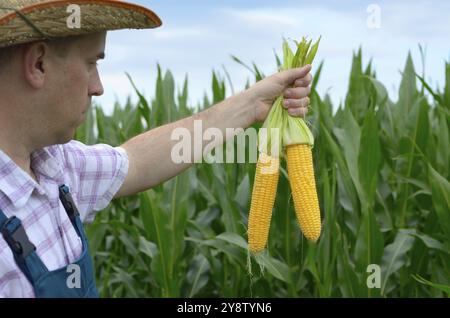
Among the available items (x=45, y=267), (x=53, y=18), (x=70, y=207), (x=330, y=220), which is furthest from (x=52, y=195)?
(x=330, y=220)

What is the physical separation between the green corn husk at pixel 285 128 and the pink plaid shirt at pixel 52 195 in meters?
0.58

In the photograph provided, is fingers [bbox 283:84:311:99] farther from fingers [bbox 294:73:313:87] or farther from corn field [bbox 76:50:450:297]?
corn field [bbox 76:50:450:297]

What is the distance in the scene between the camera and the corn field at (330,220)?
312 cm

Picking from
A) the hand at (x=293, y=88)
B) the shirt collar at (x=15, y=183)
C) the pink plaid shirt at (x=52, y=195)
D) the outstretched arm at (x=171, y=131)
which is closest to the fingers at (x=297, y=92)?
the hand at (x=293, y=88)

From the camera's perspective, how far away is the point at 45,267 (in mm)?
1994

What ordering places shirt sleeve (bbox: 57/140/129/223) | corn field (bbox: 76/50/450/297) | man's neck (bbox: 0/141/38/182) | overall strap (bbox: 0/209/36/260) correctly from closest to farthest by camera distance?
overall strap (bbox: 0/209/36/260) < man's neck (bbox: 0/141/38/182) < shirt sleeve (bbox: 57/140/129/223) < corn field (bbox: 76/50/450/297)

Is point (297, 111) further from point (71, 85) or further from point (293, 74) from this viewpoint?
point (71, 85)

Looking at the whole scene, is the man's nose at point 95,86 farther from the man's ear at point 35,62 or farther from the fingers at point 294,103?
the fingers at point 294,103

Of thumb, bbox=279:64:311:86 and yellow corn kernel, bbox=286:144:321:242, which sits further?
thumb, bbox=279:64:311:86

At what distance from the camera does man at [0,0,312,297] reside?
196 centimetres

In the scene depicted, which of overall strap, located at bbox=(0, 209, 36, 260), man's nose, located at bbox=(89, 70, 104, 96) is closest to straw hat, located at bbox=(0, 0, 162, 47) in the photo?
man's nose, located at bbox=(89, 70, 104, 96)

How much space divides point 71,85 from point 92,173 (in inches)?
19.3

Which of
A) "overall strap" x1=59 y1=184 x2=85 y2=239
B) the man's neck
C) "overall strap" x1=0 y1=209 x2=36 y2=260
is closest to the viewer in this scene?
"overall strap" x1=0 y1=209 x2=36 y2=260

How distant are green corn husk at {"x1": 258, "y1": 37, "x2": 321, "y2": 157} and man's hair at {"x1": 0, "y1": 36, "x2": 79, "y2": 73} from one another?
58cm
